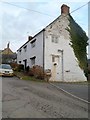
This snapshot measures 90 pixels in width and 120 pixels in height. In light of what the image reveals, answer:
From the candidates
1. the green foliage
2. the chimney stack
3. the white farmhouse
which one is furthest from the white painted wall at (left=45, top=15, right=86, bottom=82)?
the chimney stack

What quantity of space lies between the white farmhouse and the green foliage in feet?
2.31

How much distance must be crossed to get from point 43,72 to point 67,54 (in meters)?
5.57

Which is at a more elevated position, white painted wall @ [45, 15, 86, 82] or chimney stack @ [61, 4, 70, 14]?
chimney stack @ [61, 4, 70, 14]

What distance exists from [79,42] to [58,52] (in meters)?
4.38

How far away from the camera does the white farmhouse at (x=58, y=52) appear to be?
2677 centimetres

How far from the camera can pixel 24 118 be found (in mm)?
7703

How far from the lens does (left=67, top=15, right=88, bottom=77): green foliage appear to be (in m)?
29.9

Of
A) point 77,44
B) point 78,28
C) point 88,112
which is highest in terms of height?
point 78,28

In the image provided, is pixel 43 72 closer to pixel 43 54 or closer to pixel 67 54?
pixel 43 54

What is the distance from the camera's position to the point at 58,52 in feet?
91.8

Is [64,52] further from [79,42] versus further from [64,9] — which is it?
[64,9]

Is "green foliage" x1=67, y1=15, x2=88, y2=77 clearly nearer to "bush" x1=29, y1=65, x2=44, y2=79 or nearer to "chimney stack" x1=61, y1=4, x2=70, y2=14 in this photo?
"chimney stack" x1=61, y1=4, x2=70, y2=14

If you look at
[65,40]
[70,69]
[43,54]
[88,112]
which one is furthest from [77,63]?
[88,112]

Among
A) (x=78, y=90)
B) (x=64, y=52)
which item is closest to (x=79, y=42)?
(x=64, y=52)
